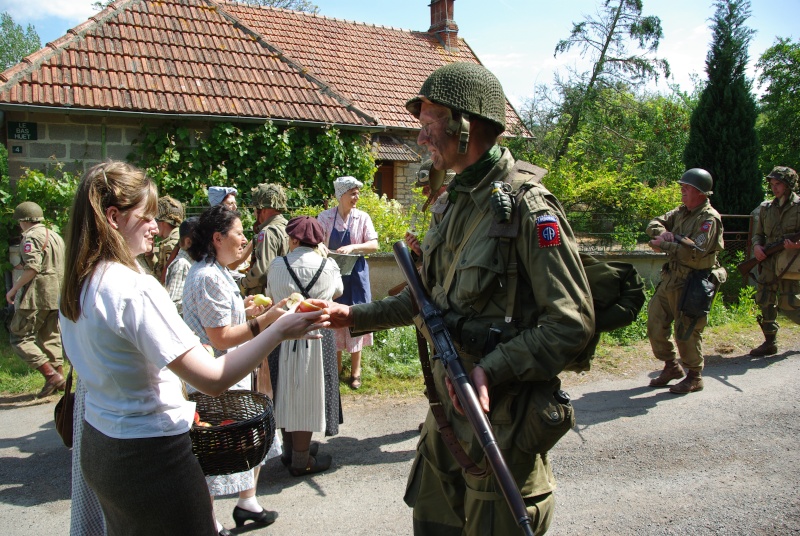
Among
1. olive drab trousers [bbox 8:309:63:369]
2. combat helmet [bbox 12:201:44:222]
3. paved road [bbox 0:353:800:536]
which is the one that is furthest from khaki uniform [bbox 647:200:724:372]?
combat helmet [bbox 12:201:44:222]

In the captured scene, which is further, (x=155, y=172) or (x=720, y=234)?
(x=155, y=172)

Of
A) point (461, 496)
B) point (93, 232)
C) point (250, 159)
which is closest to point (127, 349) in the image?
point (93, 232)

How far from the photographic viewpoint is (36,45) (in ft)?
183

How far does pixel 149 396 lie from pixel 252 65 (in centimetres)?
989

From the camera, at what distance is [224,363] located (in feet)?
7.40

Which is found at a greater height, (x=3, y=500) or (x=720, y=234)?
(x=720, y=234)

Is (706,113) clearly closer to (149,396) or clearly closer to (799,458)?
(799,458)

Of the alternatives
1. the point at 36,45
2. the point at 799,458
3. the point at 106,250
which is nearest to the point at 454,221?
the point at 106,250

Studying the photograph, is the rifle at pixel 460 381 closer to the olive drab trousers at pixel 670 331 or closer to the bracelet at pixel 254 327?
the bracelet at pixel 254 327

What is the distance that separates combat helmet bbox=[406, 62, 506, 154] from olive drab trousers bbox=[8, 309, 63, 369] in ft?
19.1

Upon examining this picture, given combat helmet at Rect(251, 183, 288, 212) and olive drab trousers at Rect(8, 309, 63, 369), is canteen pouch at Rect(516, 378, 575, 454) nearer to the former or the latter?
combat helmet at Rect(251, 183, 288, 212)

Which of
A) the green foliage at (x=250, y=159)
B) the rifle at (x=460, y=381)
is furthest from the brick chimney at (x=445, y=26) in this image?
the rifle at (x=460, y=381)

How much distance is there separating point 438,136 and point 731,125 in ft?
43.2

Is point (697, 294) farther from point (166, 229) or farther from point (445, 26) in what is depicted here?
point (445, 26)
